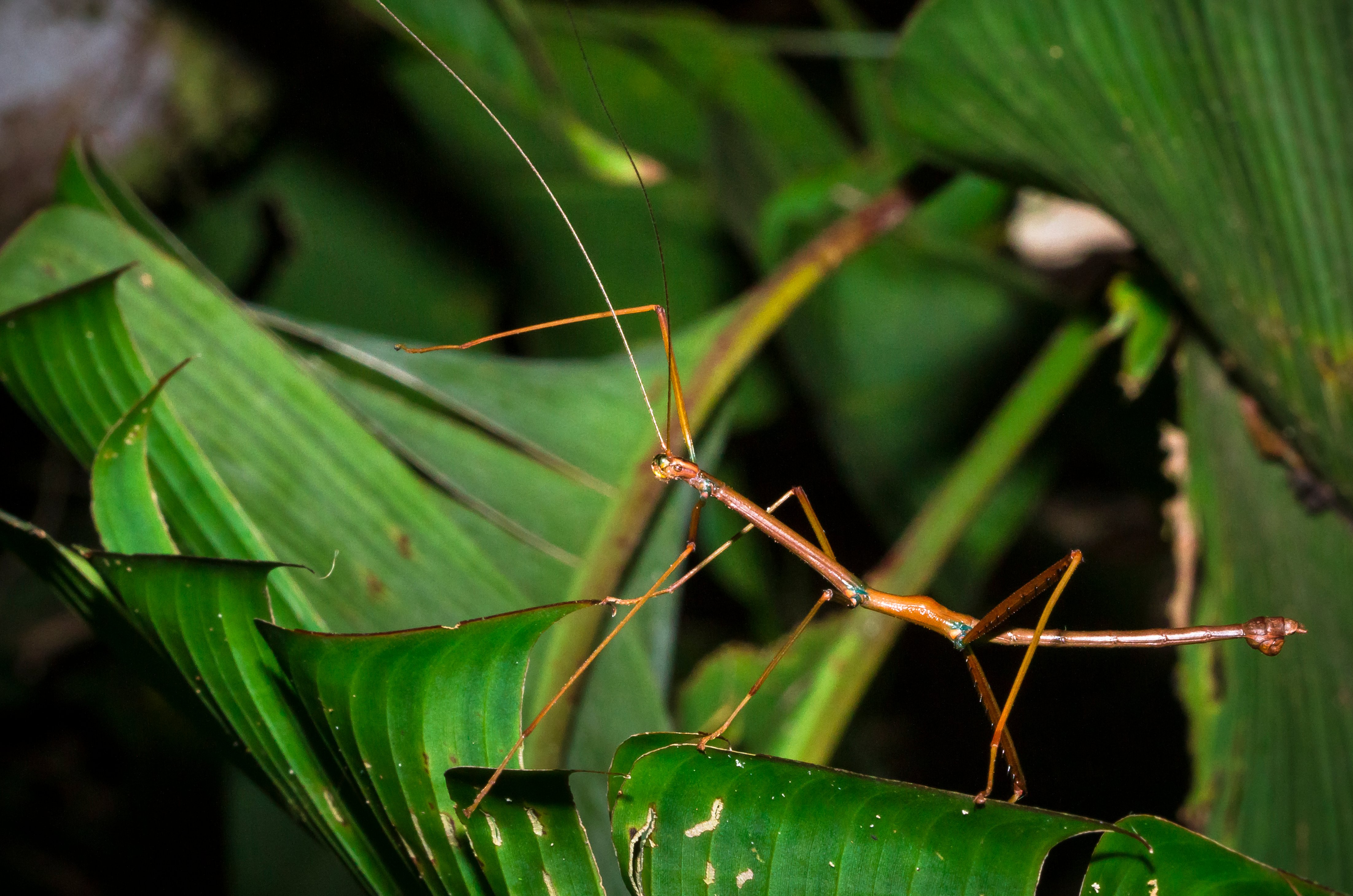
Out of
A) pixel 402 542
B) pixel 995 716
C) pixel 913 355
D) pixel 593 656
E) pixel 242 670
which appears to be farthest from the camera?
pixel 913 355

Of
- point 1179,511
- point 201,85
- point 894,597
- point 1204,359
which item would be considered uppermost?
point 201,85

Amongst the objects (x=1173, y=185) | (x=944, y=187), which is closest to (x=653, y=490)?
(x=1173, y=185)

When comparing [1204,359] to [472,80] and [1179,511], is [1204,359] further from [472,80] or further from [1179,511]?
[472,80]

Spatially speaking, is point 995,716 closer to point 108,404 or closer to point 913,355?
point 108,404

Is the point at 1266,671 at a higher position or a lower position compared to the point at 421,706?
lower

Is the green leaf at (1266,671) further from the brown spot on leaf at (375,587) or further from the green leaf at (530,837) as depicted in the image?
the brown spot on leaf at (375,587)

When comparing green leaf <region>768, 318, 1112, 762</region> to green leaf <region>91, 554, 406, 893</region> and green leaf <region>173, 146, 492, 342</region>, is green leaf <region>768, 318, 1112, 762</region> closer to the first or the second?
green leaf <region>91, 554, 406, 893</region>

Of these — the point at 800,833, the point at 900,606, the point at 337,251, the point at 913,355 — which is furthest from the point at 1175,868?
the point at 337,251

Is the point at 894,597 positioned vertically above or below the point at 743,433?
above

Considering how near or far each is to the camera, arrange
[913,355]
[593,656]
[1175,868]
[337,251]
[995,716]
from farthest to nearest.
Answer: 1. [337,251]
2. [913,355]
3. [995,716]
4. [593,656]
5. [1175,868]
